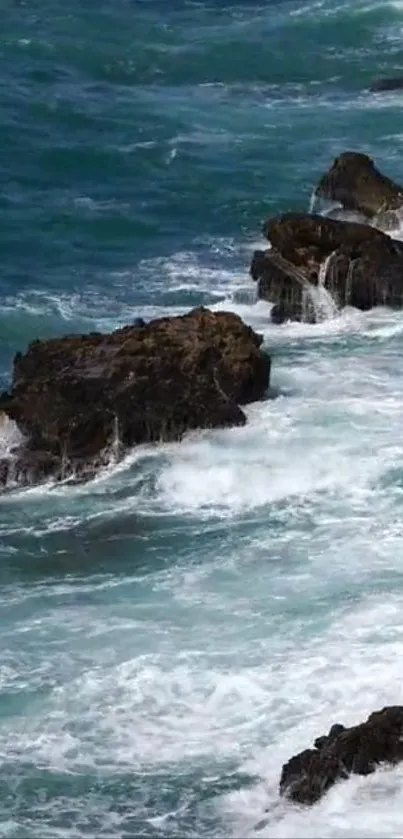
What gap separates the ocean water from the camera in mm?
31500

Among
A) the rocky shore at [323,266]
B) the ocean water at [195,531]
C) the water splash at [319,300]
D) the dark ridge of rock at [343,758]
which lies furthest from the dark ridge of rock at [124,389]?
the dark ridge of rock at [343,758]

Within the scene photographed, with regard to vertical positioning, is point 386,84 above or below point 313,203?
above

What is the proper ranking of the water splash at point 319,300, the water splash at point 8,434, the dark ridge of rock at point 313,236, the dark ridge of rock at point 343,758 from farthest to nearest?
the dark ridge of rock at point 313,236 → the water splash at point 319,300 → the water splash at point 8,434 → the dark ridge of rock at point 343,758

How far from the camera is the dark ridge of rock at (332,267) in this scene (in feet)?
163

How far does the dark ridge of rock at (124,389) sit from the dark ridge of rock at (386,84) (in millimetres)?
27850

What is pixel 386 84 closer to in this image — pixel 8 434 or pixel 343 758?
pixel 8 434

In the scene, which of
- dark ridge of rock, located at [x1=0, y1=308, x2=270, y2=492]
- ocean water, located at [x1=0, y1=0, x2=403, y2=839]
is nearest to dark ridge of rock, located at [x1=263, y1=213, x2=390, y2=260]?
ocean water, located at [x1=0, y1=0, x2=403, y2=839]

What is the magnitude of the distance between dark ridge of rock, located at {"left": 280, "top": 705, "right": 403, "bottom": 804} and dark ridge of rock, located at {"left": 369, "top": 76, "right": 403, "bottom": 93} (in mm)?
43094

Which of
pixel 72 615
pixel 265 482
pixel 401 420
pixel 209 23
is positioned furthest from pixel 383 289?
pixel 209 23

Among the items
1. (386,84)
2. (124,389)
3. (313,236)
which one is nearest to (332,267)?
(313,236)

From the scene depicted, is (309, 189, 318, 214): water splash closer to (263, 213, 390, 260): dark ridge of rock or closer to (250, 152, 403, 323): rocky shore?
(250, 152, 403, 323): rocky shore

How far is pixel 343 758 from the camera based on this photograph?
3005 centimetres

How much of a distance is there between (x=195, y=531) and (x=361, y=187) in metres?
19.2

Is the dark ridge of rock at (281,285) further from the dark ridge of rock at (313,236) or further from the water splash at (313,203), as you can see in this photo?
the water splash at (313,203)
